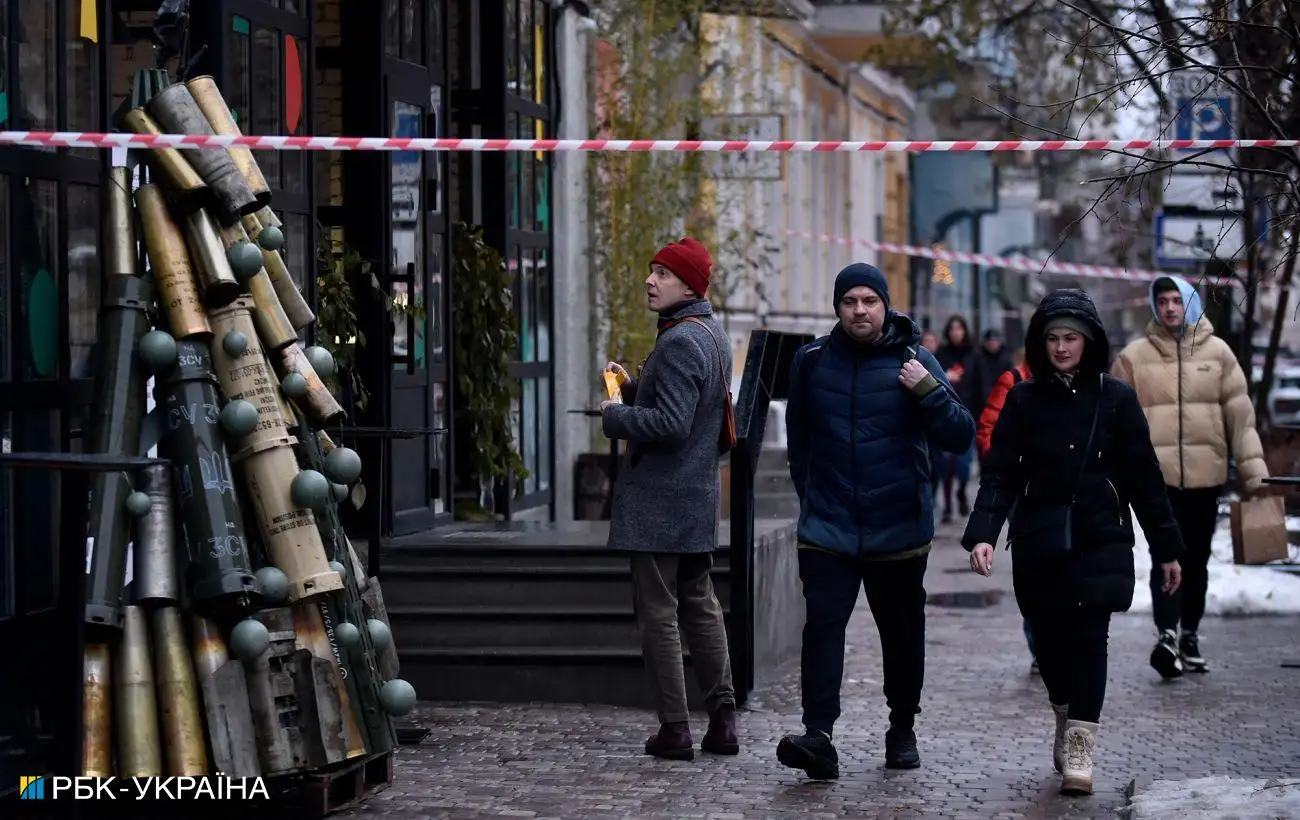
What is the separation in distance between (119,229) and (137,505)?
93cm

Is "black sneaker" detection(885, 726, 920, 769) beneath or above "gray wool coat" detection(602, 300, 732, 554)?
beneath

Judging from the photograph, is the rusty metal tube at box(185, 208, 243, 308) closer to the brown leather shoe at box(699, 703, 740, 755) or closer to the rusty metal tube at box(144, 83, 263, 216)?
the rusty metal tube at box(144, 83, 263, 216)

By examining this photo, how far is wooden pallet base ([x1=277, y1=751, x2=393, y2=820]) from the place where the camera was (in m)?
7.05

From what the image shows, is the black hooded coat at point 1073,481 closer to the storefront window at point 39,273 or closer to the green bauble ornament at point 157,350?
the green bauble ornament at point 157,350

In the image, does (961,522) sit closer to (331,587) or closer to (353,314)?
(353,314)

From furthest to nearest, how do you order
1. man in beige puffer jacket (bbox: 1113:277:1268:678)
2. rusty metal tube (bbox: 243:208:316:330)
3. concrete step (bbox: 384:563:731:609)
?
man in beige puffer jacket (bbox: 1113:277:1268:678) < concrete step (bbox: 384:563:731:609) < rusty metal tube (bbox: 243:208:316:330)

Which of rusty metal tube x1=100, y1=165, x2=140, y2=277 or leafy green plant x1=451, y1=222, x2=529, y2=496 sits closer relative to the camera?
rusty metal tube x1=100, y1=165, x2=140, y2=277

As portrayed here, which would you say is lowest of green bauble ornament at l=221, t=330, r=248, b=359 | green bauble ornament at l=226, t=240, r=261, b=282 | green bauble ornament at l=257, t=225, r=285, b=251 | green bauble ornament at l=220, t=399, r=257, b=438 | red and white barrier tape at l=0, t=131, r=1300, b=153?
green bauble ornament at l=220, t=399, r=257, b=438

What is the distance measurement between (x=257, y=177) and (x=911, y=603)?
276cm

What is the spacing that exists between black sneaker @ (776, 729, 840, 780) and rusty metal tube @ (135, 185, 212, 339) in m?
2.49

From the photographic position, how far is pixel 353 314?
435 inches

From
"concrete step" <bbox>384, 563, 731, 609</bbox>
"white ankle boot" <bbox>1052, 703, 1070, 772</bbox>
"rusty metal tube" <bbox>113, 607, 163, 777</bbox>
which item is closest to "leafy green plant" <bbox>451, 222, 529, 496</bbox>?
"concrete step" <bbox>384, 563, 731, 609</bbox>

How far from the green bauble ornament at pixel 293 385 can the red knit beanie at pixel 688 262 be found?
1628 millimetres

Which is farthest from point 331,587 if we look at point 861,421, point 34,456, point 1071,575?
point 1071,575
